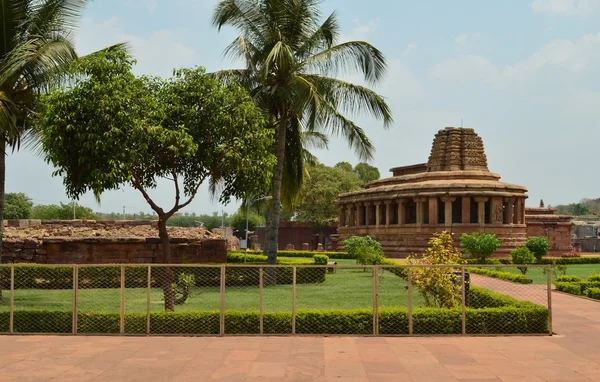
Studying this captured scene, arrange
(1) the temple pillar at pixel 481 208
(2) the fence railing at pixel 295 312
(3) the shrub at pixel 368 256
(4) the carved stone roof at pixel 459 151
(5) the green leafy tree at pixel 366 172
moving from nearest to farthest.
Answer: (2) the fence railing at pixel 295 312
(3) the shrub at pixel 368 256
(1) the temple pillar at pixel 481 208
(4) the carved stone roof at pixel 459 151
(5) the green leafy tree at pixel 366 172

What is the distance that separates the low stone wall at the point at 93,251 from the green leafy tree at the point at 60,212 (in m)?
55.7

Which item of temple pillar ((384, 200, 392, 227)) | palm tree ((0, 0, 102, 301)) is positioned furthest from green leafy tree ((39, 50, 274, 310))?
temple pillar ((384, 200, 392, 227))

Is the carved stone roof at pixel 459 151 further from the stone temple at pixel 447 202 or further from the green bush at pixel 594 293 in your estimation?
the green bush at pixel 594 293

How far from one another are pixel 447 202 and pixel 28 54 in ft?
97.5

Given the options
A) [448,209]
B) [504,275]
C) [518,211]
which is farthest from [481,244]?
[518,211]

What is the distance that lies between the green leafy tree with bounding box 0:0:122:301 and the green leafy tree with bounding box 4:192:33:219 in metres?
60.6

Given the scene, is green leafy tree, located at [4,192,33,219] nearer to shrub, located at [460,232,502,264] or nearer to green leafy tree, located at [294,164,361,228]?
green leafy tree, located at [294,164,361,228]

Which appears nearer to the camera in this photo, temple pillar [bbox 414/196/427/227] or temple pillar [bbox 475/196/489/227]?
temple pillar [bbox 475/196/489/227]

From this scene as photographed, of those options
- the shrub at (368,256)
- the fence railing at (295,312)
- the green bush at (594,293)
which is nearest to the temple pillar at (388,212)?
→ the shrub at (368,256)

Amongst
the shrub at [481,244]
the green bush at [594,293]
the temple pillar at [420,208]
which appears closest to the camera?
the green bush at [594,293]

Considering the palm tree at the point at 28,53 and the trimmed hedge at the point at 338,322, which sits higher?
the palm tree at the point at 28,53

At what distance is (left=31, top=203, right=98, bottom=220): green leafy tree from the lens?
2958 inches

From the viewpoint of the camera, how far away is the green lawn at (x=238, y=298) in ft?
51.1

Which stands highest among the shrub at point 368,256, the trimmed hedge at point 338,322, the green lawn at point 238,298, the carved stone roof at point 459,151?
the carved stone roof at point 459,151
